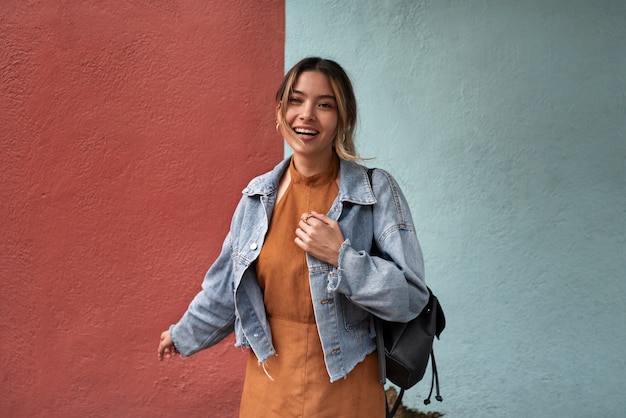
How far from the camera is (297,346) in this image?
6.14 ft

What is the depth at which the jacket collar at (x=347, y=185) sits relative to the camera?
1871mm

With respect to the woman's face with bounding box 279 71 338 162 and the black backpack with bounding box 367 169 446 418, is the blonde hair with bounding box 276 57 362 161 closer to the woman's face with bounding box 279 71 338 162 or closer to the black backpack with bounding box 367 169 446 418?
the woman's face with bounding box 279 71 338 162

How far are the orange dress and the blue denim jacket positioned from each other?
4cm

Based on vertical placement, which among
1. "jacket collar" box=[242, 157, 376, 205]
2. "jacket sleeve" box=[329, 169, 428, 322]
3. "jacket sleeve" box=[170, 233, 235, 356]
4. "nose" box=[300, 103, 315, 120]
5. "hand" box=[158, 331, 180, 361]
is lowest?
"hand" box=[158, 331, 180, 361]

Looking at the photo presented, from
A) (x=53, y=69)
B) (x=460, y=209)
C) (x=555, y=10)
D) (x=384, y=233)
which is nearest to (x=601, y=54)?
(x=555, y=10)

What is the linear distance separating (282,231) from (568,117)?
181 cm

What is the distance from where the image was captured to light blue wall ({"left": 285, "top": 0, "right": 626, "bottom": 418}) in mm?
3023

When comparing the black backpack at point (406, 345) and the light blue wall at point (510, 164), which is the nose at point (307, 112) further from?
the light blue wall at point (510, 164)

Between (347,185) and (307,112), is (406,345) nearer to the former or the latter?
(347,185)

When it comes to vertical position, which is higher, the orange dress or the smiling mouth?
the smiling mouth

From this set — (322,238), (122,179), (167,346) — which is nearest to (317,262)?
(322,238)

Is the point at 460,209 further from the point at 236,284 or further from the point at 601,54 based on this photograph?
the point at 236,284

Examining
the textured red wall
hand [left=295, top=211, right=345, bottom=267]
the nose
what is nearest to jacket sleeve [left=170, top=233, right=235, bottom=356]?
hand [left=295, top=211, right=345, bottom=267]

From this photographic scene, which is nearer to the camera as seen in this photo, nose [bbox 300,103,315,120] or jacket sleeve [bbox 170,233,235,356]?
nose [bbox 300,103,315,120]
